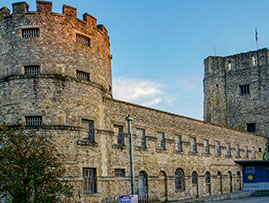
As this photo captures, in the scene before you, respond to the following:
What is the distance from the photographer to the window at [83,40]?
2406 centimetres

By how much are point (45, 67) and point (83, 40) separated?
350 cm

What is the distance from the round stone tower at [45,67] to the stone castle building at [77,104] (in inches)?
2.2

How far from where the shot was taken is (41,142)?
61.7 ft

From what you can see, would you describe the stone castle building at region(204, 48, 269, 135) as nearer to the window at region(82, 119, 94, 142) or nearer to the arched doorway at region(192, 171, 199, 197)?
the arched doorway at region(192, 171, 199, 197)

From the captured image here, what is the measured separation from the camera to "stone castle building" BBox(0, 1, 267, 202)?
70.8 feet

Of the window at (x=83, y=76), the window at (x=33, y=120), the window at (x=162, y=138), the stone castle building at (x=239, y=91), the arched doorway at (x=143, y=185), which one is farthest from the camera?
the stone castle building at (x=239, y=91)

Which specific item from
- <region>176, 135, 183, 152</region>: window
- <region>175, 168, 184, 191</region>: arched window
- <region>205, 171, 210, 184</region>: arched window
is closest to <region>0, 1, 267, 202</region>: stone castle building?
<region>175, 168, 184, 191</region>: arched window

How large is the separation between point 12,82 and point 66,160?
221 inches

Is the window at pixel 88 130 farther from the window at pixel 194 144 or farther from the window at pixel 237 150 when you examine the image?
the window at pixel 237 150

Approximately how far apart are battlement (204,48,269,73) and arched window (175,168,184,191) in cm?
2552

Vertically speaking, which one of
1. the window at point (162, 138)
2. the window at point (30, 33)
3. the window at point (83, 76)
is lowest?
the window at point (162, 138)

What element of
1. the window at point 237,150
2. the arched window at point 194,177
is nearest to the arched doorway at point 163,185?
the arched window at point 194,177

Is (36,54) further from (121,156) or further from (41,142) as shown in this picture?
(121,156)

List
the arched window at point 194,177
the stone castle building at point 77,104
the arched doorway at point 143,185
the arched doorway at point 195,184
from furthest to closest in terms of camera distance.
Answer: the arched window at point 194,177
the arched doorway at point 195,184
the arched doorway at point 143,185
the stone castle building at point 77,104
